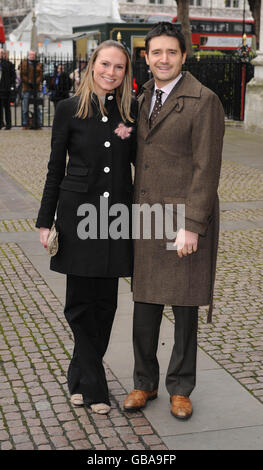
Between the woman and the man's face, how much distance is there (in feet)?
0.48

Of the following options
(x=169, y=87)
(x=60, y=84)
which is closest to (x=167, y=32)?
(x=169, y=87)

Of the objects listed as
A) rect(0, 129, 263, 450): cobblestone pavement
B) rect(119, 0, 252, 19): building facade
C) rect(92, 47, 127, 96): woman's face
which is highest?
rect(119, 0, 252, 19): building facade

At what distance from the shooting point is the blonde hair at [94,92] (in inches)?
134

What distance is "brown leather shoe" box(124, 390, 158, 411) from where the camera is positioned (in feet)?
12.0

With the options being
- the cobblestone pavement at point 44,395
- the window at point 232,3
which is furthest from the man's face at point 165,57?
the window at point 232,3

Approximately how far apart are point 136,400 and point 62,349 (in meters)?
1.02

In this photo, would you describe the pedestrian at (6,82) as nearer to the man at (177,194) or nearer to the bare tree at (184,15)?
the bare tree at (184,15)

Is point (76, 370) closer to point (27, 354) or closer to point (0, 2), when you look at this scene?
point (27, 354)

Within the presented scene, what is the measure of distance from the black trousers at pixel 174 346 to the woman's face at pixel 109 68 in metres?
1.06

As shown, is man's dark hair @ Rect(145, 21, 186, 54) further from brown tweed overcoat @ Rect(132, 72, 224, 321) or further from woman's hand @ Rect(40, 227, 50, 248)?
woman's hand @ Rect(40, 227, 50, 248)

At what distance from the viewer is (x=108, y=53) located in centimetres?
338

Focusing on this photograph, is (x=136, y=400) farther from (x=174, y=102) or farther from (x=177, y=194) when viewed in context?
(x=174, y=102)

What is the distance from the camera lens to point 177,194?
11.3 feet
